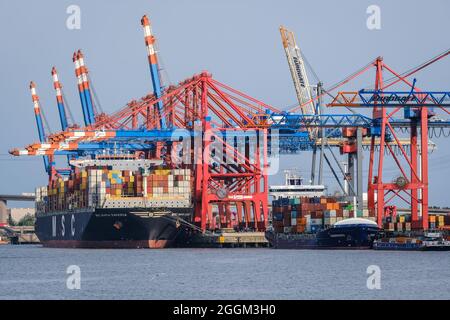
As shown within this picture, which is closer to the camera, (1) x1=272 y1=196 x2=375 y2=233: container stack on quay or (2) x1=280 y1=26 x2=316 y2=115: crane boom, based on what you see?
(1) x1=272 y1=196 x2=375 y2=233: container stack on quay

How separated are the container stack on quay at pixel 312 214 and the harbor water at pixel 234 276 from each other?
751 cm

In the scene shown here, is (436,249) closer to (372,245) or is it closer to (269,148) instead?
(372,245)

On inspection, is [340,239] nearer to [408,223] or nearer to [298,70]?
[408,223]

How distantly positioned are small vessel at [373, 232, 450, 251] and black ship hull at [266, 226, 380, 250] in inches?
94.0

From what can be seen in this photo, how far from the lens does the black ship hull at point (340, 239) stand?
3693 inches

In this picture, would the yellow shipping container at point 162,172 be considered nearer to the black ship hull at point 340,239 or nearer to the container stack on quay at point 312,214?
the container stack on quay at point 312,214

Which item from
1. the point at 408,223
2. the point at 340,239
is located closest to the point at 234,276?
the point at 340,239

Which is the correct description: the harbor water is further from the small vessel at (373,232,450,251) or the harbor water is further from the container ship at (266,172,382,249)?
the container ship at (266,172,382,249)

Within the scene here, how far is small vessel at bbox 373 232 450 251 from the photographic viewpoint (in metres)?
89.2

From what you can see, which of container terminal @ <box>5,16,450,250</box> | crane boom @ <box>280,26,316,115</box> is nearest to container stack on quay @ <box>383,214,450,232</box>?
container terminal @ <box>5,16,450,250</box>

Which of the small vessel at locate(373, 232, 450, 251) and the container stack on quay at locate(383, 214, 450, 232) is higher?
the container stack on quay at locate(383, 214, 450, 232)

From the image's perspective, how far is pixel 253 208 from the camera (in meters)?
108
